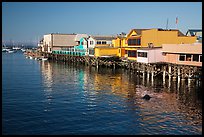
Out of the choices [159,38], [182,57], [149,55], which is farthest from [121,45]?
[182,57]

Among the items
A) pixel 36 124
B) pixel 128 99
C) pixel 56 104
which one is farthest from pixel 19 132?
pixel 128 99

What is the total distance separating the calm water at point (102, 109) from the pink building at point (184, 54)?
362 centimetres

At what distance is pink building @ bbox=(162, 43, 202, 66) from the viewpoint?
132 ft

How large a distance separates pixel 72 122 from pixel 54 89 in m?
17.5

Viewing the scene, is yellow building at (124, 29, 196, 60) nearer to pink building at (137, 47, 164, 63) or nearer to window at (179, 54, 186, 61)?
pink building at (137, 47, 164, 63)

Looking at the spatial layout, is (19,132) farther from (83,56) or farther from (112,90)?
(83,56)

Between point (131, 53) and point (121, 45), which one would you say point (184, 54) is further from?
point (121, 45)

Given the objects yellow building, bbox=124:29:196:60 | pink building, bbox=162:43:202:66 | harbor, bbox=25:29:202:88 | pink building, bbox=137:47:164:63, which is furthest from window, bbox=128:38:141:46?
pink building, bbox=162:43:202:66

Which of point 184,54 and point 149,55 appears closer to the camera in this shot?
A: point 184,54

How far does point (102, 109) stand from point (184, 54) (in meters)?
20.0

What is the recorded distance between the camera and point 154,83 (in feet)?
149

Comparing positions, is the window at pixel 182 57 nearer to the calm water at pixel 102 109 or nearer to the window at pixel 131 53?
the calm water at pixel 102 109

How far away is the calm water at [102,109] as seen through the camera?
22667mm

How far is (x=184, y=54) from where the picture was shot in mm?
42969
